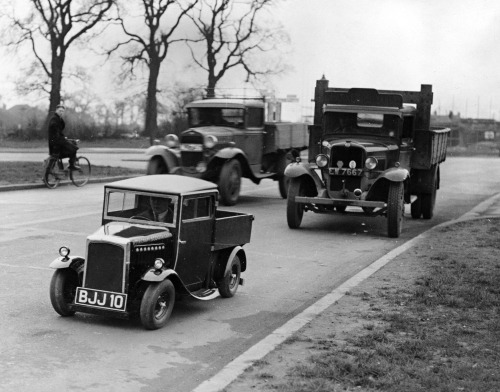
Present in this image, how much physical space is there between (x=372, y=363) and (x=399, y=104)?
10.4m

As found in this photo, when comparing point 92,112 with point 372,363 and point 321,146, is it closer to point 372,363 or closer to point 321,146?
Answer: point 321,146

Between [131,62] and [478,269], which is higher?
[131,62]

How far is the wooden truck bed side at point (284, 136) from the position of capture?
20.3m

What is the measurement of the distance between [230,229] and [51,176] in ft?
44.0

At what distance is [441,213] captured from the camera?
1873cm

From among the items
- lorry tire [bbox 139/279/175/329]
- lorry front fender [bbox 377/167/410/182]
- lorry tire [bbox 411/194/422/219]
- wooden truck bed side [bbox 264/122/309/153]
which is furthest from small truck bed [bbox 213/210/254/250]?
wooden truck bed side [bbox 264/122/309/153]

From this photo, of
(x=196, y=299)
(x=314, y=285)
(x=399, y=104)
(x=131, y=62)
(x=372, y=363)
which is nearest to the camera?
(x=372, y=363)

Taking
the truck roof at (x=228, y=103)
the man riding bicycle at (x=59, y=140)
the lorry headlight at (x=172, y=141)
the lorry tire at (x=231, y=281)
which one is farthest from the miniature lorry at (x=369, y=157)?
the man riding bicycle at (x=59, y=140)

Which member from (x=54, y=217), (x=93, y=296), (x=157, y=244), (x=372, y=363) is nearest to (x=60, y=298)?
(x=93, y=296)

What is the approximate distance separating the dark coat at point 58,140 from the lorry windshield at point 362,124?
7.63m

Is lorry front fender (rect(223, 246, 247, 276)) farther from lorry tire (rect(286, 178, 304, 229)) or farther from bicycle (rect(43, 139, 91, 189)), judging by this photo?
bicycle (rect(43, 139, 91, 189))

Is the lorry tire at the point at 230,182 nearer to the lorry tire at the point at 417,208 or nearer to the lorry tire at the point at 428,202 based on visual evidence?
the lorry tire at the point at 417,208

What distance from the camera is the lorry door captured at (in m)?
8.01

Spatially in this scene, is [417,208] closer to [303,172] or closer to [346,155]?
[346,155]
